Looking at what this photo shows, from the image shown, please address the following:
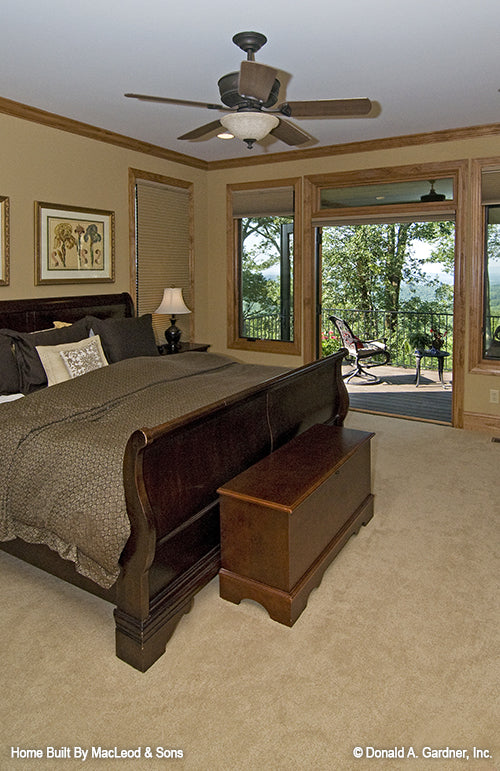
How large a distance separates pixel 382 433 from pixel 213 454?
2.97 meters

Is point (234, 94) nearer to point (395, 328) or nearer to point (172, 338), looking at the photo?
point (172, 338)

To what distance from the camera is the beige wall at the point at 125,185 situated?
416 cm

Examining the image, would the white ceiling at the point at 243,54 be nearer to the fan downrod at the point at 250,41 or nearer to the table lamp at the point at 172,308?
the fan downrod at the point at 250,41

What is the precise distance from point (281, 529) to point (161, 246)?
13.2ft

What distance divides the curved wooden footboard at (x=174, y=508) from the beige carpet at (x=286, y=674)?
144 millimetres

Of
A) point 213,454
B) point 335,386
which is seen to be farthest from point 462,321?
point 213,454

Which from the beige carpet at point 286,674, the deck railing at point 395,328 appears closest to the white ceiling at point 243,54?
the beige carpet at point 286,674

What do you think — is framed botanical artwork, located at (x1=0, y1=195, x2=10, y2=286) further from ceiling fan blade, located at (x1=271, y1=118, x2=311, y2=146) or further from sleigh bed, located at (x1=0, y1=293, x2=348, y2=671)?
ceiling fan blade, located at (x1=271, y1=118, x2=311, y2=146)

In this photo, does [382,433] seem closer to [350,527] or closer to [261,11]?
[350,527]

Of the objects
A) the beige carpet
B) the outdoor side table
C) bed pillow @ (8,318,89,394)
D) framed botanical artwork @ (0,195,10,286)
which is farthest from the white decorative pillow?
the outdoor side table

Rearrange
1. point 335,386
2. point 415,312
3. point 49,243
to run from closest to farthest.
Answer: point 335,386 < point 49,243 < point 415,312

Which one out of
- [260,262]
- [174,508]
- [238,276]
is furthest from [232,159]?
[174,508]

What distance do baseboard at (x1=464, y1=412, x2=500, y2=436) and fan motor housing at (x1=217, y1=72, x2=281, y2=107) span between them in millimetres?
3426

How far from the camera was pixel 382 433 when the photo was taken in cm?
511
